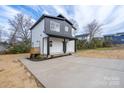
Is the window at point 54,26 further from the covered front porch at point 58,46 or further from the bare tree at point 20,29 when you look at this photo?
the bare tree at point 20,29

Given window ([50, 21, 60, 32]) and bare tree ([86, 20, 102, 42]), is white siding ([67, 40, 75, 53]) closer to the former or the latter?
window ([50, 21, 60, 32])

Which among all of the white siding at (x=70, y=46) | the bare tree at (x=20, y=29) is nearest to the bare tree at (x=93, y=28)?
the white siding at (x=70, y=46)

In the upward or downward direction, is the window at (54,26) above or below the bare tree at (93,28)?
below

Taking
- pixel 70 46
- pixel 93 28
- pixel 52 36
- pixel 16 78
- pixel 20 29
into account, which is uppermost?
pixel 93 28

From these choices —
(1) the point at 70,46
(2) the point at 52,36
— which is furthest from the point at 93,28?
(2) the point at 52,36

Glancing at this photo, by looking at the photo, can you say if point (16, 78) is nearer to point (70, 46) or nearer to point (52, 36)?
point (52, 36)

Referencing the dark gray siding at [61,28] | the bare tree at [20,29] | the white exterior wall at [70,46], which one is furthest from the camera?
the bare tree at [20,29]

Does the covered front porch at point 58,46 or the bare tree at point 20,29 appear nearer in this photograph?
the covered front porch at point 58,46

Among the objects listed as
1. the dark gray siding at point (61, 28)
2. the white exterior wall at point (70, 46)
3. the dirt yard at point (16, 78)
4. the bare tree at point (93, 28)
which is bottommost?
the dirt yard at point (16, 78)
